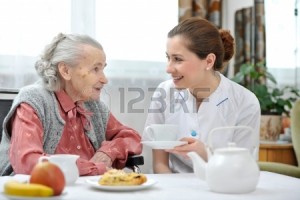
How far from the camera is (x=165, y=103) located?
213 centimetres

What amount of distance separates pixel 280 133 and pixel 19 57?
1.75 m

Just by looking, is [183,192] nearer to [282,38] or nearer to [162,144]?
[162,144]

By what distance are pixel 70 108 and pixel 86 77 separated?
5.6 inches

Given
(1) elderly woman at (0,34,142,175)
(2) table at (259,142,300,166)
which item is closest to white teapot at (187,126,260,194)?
(1) elderly woman at (0,34,142,175)

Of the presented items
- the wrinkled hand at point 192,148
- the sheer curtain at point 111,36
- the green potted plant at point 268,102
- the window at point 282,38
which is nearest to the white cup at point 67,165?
the wrinkled hand at point 192,148

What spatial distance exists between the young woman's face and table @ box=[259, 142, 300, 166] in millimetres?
1071

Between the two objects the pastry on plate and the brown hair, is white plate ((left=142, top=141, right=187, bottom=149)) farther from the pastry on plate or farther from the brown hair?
the brown hair

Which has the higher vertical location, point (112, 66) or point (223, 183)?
point (112, 66)

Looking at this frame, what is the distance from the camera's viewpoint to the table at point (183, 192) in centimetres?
115

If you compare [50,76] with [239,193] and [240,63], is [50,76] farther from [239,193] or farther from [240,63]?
[240,63]

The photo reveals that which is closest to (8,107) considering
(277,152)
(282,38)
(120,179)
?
(120,179)

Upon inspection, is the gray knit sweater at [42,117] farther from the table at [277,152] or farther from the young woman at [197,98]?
the table at [277,152]

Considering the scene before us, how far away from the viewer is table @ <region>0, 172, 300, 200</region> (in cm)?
115

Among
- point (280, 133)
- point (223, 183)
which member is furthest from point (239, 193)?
point (280, 133)
